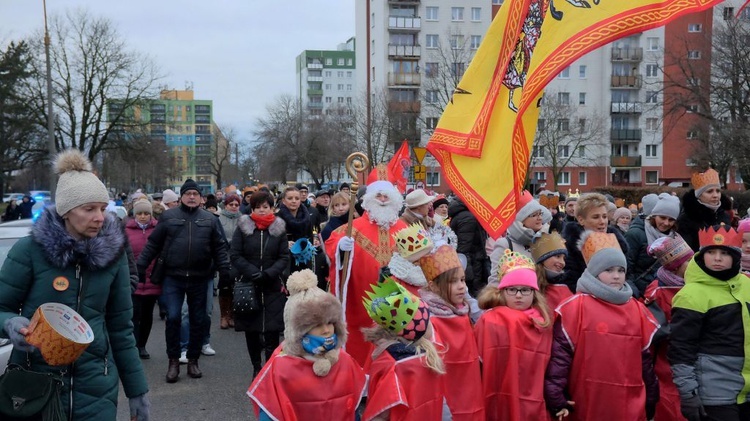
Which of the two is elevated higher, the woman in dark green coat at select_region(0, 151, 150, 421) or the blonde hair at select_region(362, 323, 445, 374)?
the woman in dark green coat at select_region(0, 151, 150, 421)

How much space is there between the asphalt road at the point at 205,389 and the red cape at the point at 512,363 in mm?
2687

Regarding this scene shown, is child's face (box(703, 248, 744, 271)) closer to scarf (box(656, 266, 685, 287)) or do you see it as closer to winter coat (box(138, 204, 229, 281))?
scarf (box(656, 266, 685, 287))

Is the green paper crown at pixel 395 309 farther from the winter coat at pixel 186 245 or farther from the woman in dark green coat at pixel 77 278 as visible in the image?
the winter coat at pixel 186 245

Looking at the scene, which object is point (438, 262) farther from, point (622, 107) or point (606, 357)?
point (622, 107)

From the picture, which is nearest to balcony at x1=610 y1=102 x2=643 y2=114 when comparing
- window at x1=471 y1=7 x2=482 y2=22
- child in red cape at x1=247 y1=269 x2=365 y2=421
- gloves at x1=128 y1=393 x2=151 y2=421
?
window at x1=471 y1=7 x2=482 y2=22

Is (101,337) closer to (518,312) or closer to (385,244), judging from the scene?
(518,312)

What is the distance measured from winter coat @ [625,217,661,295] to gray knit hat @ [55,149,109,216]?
4694 mm

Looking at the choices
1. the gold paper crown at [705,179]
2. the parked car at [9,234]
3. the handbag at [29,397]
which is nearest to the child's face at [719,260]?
the gold paper crown at [705,179]

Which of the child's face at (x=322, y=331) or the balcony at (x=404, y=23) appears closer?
the child's face at (x=322, y=331)

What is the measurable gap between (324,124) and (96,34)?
21318 millimetres

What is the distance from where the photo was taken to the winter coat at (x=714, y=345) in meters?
4.41

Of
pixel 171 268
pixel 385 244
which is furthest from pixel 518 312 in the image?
pixel 171 268

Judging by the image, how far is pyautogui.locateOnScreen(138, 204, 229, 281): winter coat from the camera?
24.2ft

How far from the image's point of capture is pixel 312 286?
3.84m
